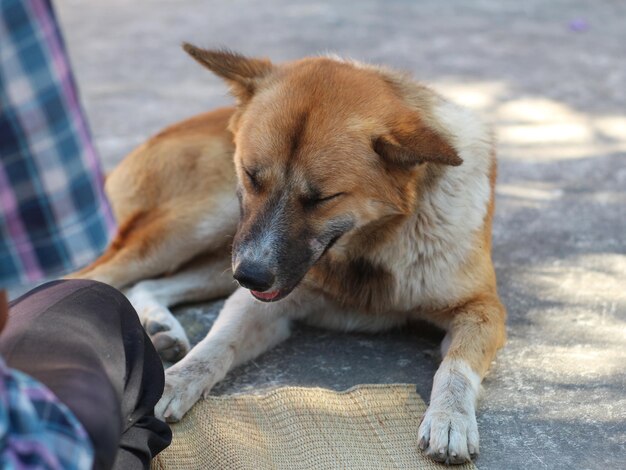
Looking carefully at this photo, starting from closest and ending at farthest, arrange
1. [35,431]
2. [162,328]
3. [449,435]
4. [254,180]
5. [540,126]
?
[35,431]
[449,435]
[254,180]
[162,328]
[540,126]

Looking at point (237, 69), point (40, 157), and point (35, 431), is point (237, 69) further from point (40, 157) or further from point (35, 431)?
point (35, 431)

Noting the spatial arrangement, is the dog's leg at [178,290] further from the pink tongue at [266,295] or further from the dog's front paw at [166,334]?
the pink tongue at [266,295]

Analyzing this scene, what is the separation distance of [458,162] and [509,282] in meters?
1.21

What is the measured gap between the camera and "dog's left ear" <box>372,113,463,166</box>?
9.39ft

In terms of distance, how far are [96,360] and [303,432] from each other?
3.26 ft

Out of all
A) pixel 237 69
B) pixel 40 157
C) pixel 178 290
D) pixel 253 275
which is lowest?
pixel 178 290

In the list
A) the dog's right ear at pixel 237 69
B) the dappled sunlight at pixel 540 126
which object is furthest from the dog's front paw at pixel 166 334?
the dappled sunlight at pixel 540 126

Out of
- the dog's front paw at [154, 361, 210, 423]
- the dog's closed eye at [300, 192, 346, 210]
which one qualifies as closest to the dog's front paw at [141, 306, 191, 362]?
the dog's front paw at [154, 361, 210, 423]

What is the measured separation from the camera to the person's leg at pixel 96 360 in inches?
72.4

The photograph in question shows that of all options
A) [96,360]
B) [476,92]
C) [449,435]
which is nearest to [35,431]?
[96,360]

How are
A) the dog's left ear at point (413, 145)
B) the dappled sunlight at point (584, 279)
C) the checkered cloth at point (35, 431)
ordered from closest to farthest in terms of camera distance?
the checkered cloth at point (35, 431) < the dog's left ear at point (413, 145) < the dappled sunlight at point (584, 279)

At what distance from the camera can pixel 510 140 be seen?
18.0 feet

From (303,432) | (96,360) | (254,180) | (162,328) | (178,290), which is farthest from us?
(178,290)

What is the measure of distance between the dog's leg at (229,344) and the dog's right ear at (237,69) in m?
0.78
